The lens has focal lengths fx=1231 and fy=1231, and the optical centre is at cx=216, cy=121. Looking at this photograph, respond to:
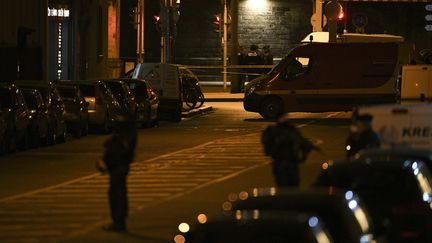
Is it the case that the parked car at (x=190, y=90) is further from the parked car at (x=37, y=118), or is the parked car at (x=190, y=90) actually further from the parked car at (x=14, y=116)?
the parked car at (x=14, y=116)

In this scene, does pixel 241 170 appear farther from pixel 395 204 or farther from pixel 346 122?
pixel 346 122

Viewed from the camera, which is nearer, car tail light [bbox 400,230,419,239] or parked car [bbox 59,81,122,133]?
car tail light [bbox 400,230,419,239]

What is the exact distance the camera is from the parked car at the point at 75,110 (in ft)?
98.5

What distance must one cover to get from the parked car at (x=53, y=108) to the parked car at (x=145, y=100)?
4786mm

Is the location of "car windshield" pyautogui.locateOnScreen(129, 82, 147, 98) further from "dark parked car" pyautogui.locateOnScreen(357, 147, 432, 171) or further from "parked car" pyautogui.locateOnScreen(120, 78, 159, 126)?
"dark parked car" pyautogui.locateOnScreen(357, 147, 432, 171)

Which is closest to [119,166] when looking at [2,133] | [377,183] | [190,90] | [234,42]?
[377,183]

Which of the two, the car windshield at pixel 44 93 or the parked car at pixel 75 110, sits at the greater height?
the car windshield at pixel 44 93

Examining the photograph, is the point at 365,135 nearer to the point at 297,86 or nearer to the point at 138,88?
the point at 138,88

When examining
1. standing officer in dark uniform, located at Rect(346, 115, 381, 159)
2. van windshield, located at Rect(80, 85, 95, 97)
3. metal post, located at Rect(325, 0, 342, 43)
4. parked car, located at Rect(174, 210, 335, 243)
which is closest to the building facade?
van windshield, located at Rect(80, 85, 95, 97)

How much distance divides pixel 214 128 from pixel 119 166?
63.8 feet

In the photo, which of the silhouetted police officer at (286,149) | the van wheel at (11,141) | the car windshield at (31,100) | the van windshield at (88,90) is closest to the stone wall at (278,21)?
the van windshield at (88,90)

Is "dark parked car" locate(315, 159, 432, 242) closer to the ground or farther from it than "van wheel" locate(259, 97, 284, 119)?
farther from it

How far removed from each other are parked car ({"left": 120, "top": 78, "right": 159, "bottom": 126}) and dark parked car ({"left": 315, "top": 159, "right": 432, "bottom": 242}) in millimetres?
22486

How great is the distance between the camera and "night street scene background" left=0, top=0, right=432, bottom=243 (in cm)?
1122
